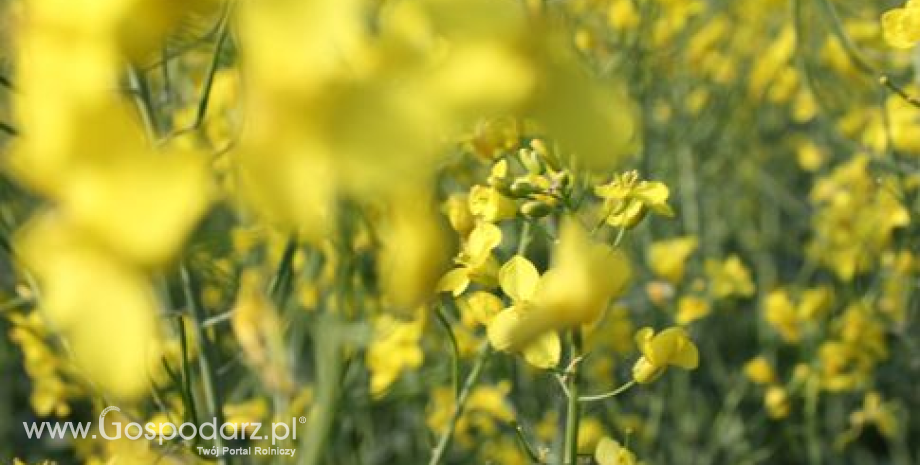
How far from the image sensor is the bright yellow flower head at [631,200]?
3.22ft

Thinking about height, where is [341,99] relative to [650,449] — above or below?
above

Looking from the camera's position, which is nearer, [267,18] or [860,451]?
[267,18]

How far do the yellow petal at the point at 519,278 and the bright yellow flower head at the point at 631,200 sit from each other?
0.10 meters

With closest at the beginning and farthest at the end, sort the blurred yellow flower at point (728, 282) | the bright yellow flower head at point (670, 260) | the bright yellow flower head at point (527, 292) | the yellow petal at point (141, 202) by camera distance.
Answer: the yellow petal at point (141, 202)
the bright yellow flower head at point (527, 292)
the bright yellow flower head at point (670, 260)
the blurred yellow flower at point (728, 282)

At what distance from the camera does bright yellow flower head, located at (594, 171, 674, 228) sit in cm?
98

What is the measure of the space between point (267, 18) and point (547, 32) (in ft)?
0.33

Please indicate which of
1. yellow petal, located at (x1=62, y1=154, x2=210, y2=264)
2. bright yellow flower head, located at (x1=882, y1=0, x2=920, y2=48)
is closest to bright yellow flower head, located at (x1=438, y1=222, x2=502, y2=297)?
bright yellow flower head, located at (x1=882, y1=0, x2=920, y2=48)

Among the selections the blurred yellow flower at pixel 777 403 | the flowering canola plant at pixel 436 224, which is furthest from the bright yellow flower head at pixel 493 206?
the blurred yellow flower at pixel 777 403

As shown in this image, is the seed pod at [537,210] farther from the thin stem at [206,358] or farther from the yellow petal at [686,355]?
the thin stem at [206,358]

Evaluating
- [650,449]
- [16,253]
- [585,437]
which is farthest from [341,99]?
[650,449]

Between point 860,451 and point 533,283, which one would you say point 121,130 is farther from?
point 860,451

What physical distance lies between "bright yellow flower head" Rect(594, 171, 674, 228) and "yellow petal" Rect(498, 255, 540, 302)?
0.33ft

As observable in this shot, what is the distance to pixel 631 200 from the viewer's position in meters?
1.01

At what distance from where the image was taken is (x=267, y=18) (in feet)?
1.16
